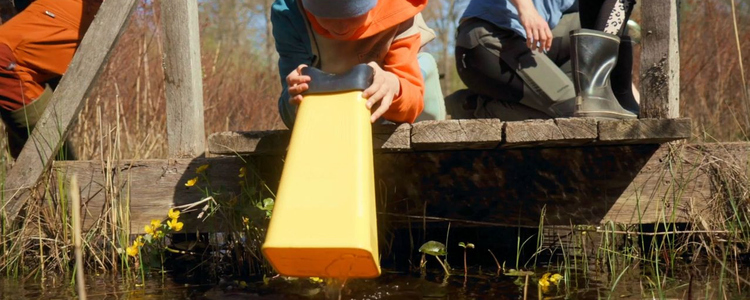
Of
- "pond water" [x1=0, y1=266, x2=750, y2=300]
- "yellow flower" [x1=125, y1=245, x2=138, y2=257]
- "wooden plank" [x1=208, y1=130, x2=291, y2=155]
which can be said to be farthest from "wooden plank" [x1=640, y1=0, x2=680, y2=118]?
"yellow flower" [x1=125, y1=245, x2=138, y2=257]

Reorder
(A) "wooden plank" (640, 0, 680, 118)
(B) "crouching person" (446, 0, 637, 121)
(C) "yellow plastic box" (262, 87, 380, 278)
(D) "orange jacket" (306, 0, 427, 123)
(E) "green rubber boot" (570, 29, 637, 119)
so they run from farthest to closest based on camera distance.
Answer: (B) "crouching person" (446, 0, 637, 121) → (E) "green rubber boot" (570, 29, 637, 119) → (A) "wooden plank" (640, 0, 680, 118) → (D) "orange jacket" (306, 0, 427, 123) → (C) "yellow plastic box" (262, 87, 380, 278)

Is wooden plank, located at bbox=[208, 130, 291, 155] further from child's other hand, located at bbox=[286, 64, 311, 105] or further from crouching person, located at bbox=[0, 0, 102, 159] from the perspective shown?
crouching person, located at bbox=[0, 0, 102, 159]

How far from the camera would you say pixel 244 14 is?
12062 mm

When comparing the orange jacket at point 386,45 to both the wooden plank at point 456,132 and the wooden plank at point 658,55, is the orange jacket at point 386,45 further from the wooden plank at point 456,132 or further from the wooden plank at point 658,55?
the wooden plank at point 658,55

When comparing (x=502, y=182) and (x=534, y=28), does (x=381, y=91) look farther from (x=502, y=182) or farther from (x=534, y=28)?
(x=534, y=28)

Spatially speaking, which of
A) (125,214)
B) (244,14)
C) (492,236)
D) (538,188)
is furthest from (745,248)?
(244,14)

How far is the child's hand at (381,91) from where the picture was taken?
95.7 inches

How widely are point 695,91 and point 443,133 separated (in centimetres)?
500

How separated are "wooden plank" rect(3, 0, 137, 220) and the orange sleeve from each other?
4.55 ft

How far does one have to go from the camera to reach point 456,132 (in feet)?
9.27

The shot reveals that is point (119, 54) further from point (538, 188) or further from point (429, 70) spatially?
point (538, 188)

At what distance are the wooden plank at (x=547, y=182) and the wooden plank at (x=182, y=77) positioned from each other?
20cm

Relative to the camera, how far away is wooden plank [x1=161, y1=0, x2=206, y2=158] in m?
3.54

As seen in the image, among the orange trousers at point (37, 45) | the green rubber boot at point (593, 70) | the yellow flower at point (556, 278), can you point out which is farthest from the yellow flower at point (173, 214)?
the green rubber boot at point (593, 70)
